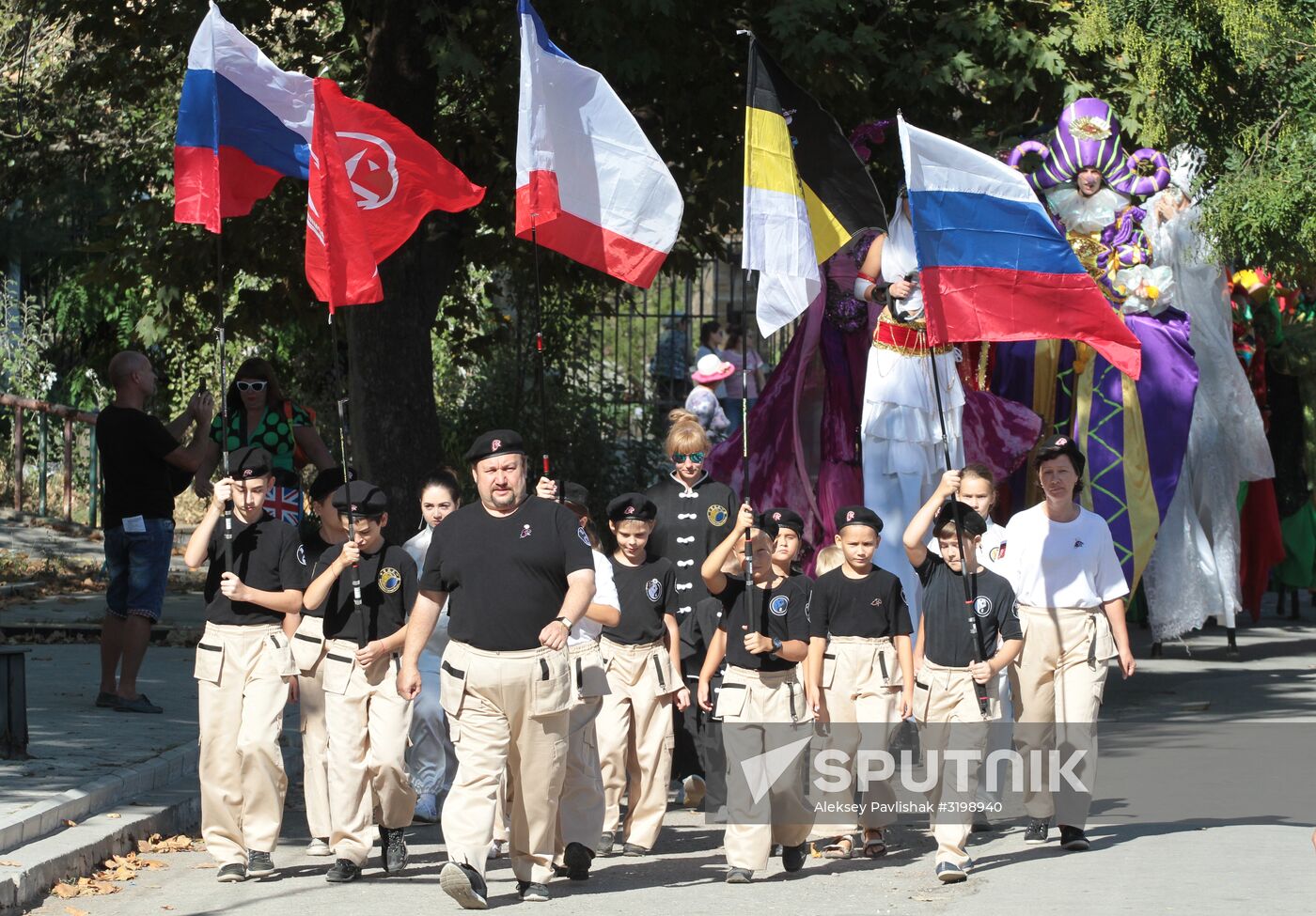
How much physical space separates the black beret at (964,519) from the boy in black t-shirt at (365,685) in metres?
2.27

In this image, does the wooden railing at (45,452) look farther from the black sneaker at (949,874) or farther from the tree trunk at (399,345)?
the black sneaker at (949,874)

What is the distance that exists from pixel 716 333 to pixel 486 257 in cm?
511

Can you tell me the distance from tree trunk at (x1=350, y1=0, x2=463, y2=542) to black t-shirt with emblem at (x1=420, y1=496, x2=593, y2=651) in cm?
592

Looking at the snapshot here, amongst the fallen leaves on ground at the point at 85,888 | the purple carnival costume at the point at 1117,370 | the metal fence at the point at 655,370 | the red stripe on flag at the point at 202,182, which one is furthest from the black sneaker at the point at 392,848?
the metal fence at the point at 655,370

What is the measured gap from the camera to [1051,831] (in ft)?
29.9

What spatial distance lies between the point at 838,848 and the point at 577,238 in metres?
3.13

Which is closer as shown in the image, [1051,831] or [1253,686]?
[1051,831]

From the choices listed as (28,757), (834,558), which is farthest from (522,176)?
(28,757)

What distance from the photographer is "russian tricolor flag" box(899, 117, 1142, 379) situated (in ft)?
30.1

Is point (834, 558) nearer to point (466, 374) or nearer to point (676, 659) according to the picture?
point (676, 659)

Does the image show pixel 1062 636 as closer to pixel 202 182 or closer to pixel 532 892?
pixel 532 892

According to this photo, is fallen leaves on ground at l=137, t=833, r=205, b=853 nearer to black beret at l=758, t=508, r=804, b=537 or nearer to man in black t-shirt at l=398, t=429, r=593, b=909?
man in black t-shirt at l=398, t=429, r=593, b=909

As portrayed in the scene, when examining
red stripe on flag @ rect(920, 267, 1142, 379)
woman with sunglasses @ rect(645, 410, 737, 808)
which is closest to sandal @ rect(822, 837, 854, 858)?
woman with sunglasses @ rect(645, 410, 737, 808)

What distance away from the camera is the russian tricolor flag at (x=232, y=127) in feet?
31.5
